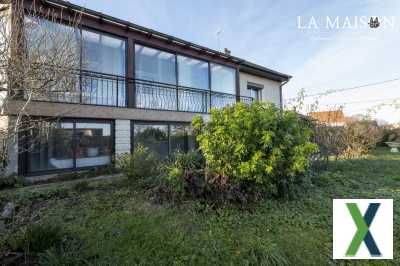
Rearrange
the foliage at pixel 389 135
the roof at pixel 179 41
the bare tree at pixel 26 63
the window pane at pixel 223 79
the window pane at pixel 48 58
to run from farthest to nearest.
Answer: the foliage at pixel 389 135 → the window pane at pixel 223 79 → the roof at pixel 179 41 → the window pane at pixel 48 58 → the bare tree at pixel 26 63

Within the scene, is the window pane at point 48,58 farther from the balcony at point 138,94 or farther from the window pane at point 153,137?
the window pane at point 153,137

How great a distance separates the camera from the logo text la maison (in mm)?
8633

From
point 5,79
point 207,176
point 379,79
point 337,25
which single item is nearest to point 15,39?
point 5,79

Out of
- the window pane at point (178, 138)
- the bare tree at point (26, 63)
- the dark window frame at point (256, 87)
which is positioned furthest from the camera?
the dark window frame at point (256, 87)

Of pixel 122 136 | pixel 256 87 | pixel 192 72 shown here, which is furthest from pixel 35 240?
pixel 256 87

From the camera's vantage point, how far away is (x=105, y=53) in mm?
8508

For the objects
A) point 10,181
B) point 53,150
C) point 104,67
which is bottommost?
point 10,181

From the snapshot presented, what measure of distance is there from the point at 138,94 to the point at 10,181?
504 cm

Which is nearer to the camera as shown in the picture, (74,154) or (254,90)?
(74,154)

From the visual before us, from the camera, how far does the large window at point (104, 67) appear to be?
25.8ft

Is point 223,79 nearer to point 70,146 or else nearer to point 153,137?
point 153,137

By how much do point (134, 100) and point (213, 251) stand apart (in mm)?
7141

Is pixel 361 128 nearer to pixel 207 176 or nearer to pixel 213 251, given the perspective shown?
pixel 207 176

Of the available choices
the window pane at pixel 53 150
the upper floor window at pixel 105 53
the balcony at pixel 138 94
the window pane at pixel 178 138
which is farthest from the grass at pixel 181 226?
the upper floor window at pixel 105 53
